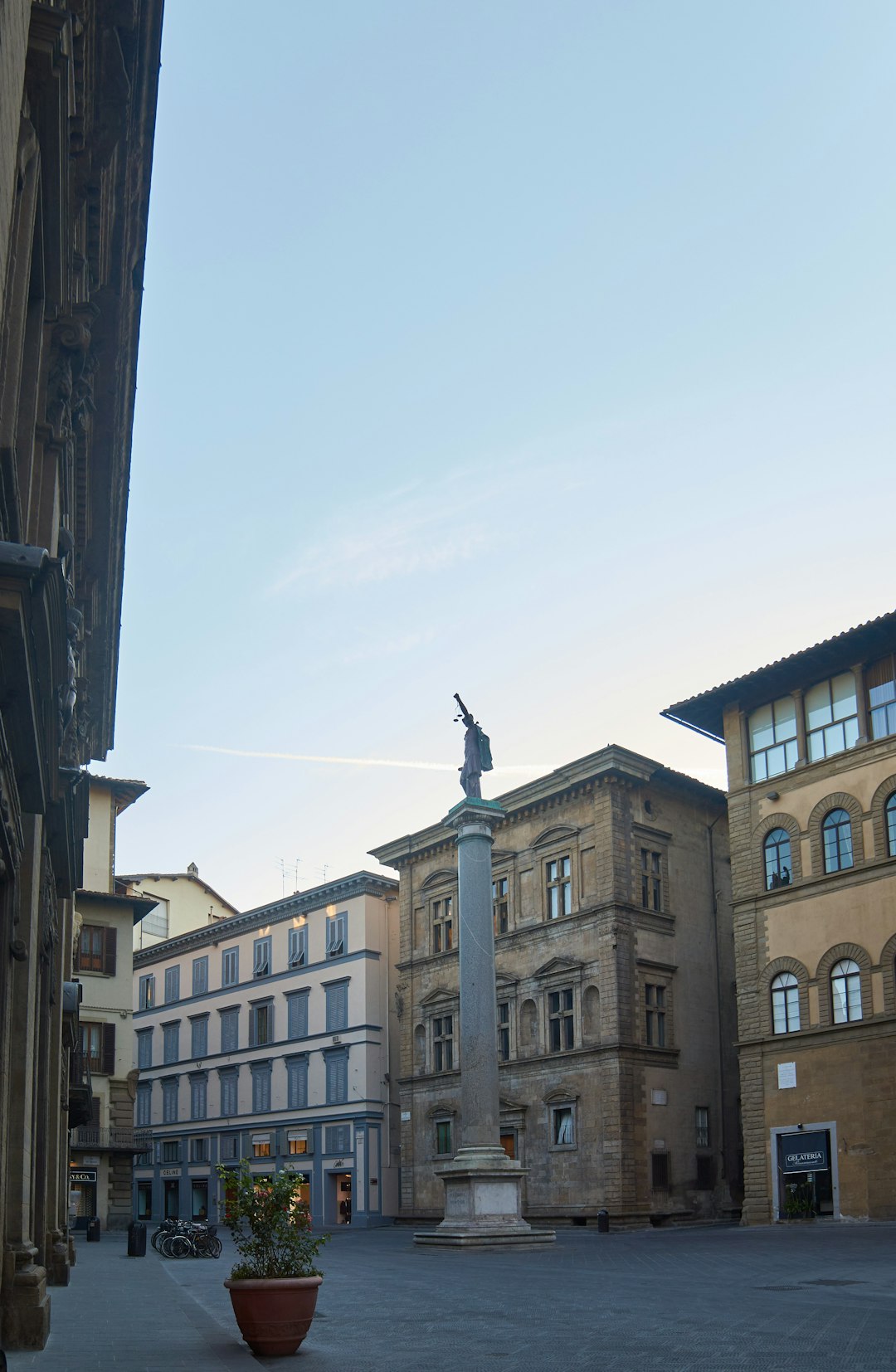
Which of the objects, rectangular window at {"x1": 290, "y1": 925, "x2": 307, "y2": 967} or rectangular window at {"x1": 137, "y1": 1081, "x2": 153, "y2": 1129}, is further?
rectangular window at {"x1": 137, "y1": 1081, "x2": 153, "y2": 1129}

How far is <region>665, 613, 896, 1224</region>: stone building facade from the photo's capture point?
3616 centimetres

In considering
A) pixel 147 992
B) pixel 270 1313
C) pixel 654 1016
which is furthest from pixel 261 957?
pixel 270 1313

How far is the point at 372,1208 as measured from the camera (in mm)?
56281

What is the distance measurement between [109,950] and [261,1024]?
48.7 feet

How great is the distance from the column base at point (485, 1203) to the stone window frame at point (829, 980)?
998cm

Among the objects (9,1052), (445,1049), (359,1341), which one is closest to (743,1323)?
(359,1341)

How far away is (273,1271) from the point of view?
13.0m

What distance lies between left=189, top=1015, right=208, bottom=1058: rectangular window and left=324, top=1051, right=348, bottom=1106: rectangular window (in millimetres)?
11749

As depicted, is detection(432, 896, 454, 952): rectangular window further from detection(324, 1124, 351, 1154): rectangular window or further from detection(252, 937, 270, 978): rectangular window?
→ detection(252, 937, 270, 978): rectangular window

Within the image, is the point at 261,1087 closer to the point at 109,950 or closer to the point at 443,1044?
the point at 443,1044

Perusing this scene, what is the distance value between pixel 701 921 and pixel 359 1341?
1520 inches

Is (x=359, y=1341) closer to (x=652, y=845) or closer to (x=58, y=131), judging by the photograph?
(x=58, y=131)

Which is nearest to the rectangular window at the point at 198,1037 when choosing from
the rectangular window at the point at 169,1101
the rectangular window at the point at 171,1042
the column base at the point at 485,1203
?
the rectangular window at the point at 171,1042

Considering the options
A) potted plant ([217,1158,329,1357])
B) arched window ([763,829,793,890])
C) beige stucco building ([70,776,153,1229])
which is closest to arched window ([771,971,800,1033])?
arched window ([763,829,793,890])
